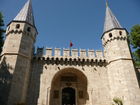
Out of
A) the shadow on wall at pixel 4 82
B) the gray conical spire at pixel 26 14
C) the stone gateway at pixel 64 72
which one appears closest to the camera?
the shadow on wall at pixel 4 82

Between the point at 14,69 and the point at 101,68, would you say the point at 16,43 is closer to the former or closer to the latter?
the point at 14,69

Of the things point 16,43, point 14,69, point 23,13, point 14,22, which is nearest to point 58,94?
point 14,69

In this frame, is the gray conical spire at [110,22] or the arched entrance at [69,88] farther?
the gray conical spire at [110,22]

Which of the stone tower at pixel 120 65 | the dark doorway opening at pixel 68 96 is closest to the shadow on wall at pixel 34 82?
the dark doorway opening at pixel 68 96

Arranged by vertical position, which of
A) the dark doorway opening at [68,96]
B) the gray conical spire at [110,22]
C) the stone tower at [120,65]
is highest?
the gray conical spire at [110,22]

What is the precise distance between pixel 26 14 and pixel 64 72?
8.37 metres

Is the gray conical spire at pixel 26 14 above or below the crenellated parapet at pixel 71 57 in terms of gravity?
above

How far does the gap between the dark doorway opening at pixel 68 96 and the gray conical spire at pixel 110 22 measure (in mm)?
8544

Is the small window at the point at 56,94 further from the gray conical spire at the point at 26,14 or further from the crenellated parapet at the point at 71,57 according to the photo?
the gray conical spire at the point at 26,14

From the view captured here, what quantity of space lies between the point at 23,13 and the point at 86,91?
1191 cm

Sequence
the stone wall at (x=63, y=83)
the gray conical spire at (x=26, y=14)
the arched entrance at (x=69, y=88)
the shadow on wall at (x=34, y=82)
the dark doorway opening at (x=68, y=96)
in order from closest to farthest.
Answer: the shadow on wall at (x=34, y=82) → the stone wall at (x=63, y=83) → the arched entrance at (x=69, y=88) → the dark doorway opening at (x=68, y=96) → the gray conical spire at (x=26, y=14)

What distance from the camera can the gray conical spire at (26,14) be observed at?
16234 mm

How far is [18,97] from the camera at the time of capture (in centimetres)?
1184

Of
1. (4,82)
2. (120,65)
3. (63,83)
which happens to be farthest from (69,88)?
(4,82)
